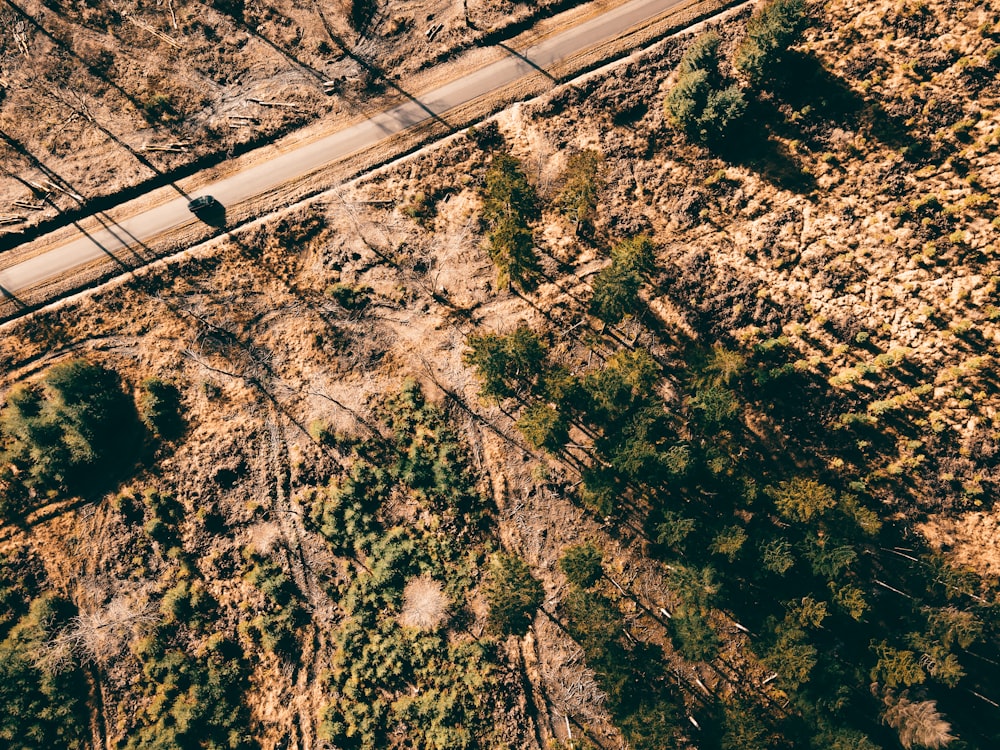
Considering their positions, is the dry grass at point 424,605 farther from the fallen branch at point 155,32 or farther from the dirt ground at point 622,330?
the fallen branch at point 155,32

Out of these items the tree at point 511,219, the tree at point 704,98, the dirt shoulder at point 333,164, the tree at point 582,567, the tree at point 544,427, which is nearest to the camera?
the tree at point 544,427

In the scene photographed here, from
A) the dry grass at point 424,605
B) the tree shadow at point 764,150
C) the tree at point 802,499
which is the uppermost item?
the tree shadow at point 764,150

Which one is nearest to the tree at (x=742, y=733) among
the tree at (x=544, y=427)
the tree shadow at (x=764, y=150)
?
the tree at (x=544, y=427)

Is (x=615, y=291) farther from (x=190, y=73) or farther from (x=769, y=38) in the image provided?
(x=190, y=73)

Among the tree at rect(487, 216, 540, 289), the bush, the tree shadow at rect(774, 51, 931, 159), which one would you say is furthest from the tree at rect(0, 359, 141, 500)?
the tree shadow at rect(774, 51, 931, 159)

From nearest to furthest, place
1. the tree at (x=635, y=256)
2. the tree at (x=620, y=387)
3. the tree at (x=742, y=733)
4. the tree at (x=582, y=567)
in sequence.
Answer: the tree at (x=742, y=733) < the tree at (x=620, y=387) < the tree at (x=582, y=567) < the tree at (x=635, y=256)

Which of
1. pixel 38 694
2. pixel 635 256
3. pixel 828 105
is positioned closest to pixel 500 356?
pixel 635 256

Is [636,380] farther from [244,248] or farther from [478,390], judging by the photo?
Answer: [244,248]
